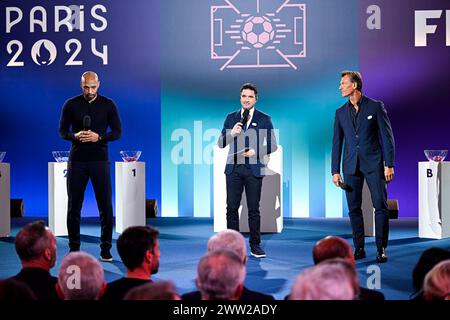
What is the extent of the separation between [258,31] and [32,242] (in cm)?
615

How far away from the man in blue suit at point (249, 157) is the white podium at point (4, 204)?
103 inches

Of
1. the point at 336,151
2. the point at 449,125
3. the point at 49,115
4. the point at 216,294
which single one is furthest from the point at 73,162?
the point at 449,125

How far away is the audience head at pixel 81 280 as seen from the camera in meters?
2.21

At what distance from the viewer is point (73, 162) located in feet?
15.8

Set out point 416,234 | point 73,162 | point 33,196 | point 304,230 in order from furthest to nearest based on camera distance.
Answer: point 33,196
point 304,230
point 416,234
point 73,162

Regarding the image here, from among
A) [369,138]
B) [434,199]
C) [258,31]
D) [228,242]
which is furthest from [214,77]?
[228,242]

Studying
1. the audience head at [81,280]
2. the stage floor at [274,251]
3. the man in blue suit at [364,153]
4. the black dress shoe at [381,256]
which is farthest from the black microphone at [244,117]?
the audience head at [81,280]

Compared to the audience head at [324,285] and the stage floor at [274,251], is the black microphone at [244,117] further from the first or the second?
the audience head at [324,285]

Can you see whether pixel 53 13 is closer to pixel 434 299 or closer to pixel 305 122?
pixel 305 122

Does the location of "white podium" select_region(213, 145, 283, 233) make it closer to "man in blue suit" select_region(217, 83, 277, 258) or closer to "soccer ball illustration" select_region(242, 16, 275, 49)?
"man in blue suit" select_region(217, 83, 277, 258)

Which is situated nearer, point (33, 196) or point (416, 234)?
point (416, 234)

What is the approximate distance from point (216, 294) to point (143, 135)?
22.2ft

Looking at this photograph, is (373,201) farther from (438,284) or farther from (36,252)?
(36,252)

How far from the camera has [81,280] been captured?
2.23 meters
